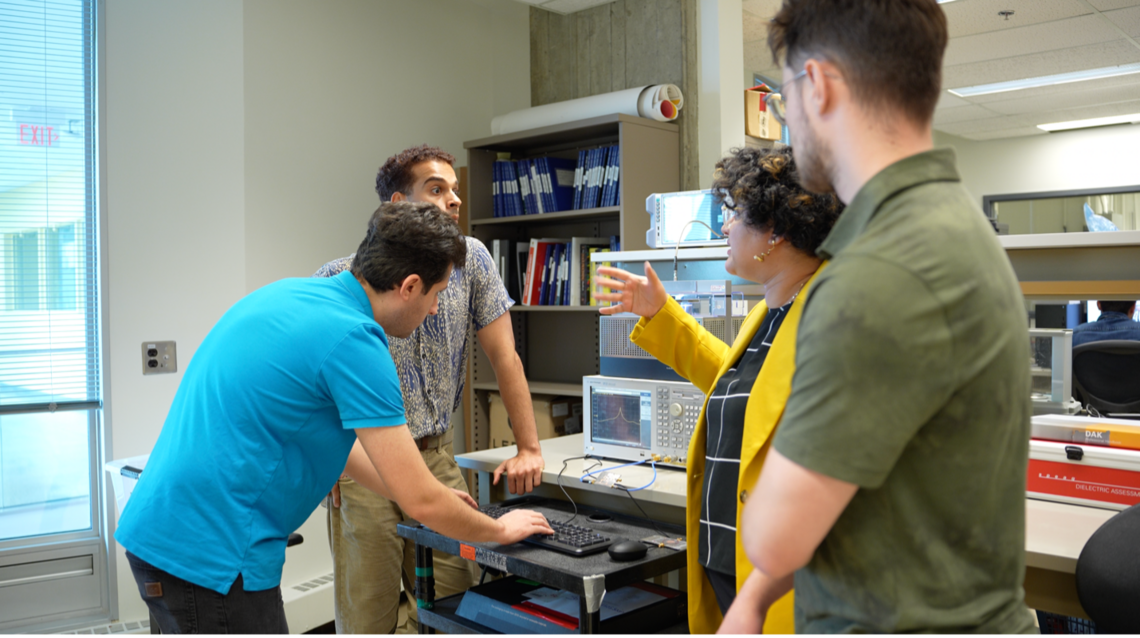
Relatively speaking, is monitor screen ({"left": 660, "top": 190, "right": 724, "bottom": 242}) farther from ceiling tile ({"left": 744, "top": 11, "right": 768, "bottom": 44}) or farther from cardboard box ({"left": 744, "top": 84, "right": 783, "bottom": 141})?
ceiling tile ({"left": 744, "top": 11, "right": 768, "bottom": 44})

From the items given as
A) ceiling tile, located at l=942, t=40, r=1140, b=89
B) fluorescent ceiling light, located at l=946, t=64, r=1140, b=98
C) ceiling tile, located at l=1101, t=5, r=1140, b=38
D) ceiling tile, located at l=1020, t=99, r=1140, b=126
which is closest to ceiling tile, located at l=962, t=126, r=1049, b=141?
ceiling tile, located at l=1020, t=99, r=1140, b=126

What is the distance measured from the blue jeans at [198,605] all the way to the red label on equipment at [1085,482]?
5.14 feet

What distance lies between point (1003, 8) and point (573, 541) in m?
3.97

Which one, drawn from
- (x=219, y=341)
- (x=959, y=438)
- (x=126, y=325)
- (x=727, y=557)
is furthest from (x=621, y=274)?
(x=126, y=325)

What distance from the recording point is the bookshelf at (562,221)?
3.46m

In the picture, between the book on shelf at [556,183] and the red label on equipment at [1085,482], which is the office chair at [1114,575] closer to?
the red label on equipment at [1085,482]

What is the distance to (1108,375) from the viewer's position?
11.6ft

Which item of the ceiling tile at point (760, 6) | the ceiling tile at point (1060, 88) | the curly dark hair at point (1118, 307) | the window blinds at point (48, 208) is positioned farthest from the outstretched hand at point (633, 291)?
the ceiling tile at point (1060, 88)

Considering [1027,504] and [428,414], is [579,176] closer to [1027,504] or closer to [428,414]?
[428,414]

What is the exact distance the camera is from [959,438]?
2.26 ft

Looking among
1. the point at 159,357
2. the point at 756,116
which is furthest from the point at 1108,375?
the point at 159,357

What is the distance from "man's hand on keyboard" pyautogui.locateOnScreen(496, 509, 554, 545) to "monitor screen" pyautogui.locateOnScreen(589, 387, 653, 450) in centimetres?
48

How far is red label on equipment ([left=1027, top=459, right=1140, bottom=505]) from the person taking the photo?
5.37ft

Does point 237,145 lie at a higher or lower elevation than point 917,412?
higher
